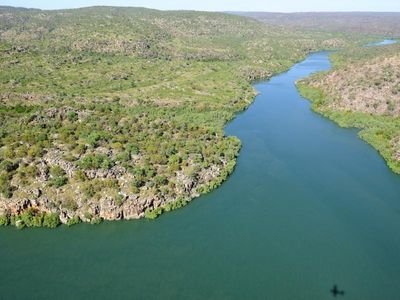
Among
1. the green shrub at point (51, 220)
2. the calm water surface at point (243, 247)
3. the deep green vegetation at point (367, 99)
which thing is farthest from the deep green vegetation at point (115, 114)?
the deep green vegetation at point (367, 99)

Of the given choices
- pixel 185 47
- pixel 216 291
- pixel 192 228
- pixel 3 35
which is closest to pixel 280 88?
pixel 185 47

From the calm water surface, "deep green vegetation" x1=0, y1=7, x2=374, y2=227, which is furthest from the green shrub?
the calm water surface

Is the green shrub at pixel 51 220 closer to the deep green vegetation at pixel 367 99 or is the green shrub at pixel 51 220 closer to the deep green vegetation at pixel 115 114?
the deep green vegetation at pixel 115 114

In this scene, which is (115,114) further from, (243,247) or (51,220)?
(243,247)

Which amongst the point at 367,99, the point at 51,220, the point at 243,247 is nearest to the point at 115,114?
the point at 51,220

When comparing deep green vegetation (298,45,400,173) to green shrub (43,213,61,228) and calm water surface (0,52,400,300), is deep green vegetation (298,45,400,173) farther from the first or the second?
green shrub (43,213,61,228)

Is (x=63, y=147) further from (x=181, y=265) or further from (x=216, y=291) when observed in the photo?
(x=216, y=291)

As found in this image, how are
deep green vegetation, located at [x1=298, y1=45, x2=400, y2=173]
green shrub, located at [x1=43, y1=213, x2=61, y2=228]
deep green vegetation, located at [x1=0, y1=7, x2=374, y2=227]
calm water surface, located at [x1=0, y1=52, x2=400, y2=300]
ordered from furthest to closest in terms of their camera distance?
1. deep green vegetation, located at [x1=298, y1=45, x2=400, y2=173]
2. deep green vegetation, located at [x1=0, y1=7, x2=374, y2=227]
3. green shrub, located at [x1=43, y1=213, x2=61, y2=228]
4. calm water surface, located at [x1=0, y1=52, x2=400, y2=300]
